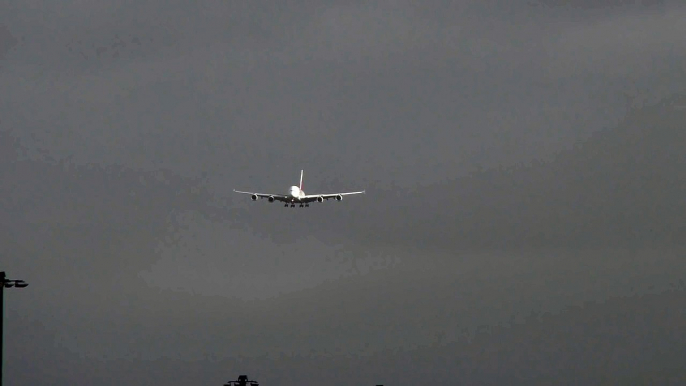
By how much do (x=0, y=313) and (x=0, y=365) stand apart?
209 inches

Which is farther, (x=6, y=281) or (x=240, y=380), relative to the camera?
(x=240, y=380)

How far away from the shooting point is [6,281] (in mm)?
104312

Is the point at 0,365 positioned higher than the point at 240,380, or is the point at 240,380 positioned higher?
the point at 240,380

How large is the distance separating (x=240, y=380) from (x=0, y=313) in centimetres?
9100

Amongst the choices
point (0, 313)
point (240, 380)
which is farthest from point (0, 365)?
point (240, 380)

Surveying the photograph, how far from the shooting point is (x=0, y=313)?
10250 cm

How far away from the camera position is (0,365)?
105m

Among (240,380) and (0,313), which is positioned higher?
(240,380)

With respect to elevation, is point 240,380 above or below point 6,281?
above

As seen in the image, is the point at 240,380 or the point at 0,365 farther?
the point at 240,380

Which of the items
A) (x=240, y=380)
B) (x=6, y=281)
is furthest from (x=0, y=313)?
(x=240, y=380)

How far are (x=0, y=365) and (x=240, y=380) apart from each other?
287ft

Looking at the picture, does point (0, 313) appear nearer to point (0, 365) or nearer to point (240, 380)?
point (0, 365)

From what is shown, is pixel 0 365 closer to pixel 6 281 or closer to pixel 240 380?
pixel 6 281
